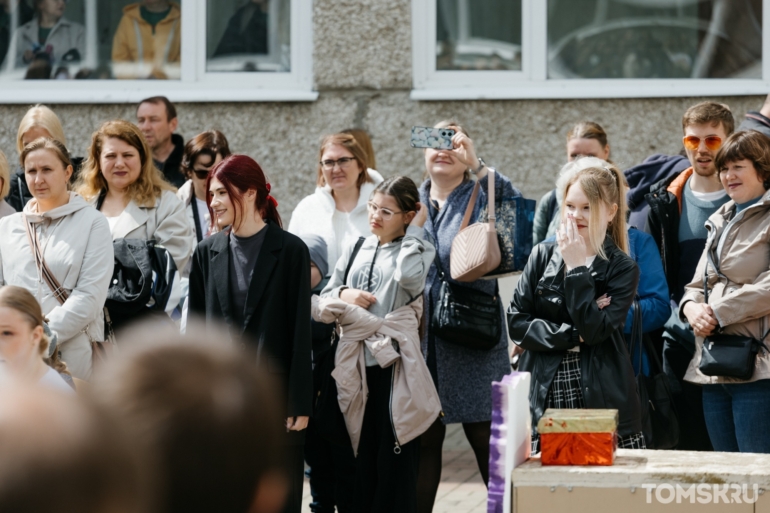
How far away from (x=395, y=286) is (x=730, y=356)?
1.42 m

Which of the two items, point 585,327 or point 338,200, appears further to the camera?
point 338,200

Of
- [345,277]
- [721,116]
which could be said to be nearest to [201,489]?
[345,277]

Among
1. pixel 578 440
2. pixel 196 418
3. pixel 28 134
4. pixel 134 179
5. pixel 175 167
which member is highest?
pixel 28 134

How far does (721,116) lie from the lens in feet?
16.8

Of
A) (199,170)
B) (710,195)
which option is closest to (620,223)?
(710,195)

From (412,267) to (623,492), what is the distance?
1.86 metres

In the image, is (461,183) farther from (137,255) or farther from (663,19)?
(663,19)

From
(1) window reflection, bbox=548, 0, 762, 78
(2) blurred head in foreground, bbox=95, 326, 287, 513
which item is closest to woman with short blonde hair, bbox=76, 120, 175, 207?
(1) window reflection, bbox=548, 0, 762, 78

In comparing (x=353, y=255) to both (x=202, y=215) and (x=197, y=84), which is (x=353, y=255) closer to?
(x=202, y=215)

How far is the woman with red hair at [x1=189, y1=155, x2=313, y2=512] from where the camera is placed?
4301 mm

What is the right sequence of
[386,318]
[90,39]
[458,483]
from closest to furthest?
[386,318]
[458,483]
[90,39]

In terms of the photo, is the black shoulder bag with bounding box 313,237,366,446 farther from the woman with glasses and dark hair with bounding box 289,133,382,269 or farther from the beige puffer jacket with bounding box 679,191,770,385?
the beige puffer jacket with bounding box 679,191,770,385

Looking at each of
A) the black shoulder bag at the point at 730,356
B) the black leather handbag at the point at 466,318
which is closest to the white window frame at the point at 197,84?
the black leather handbag at the point at 466,318

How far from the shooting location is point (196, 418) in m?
1.28
